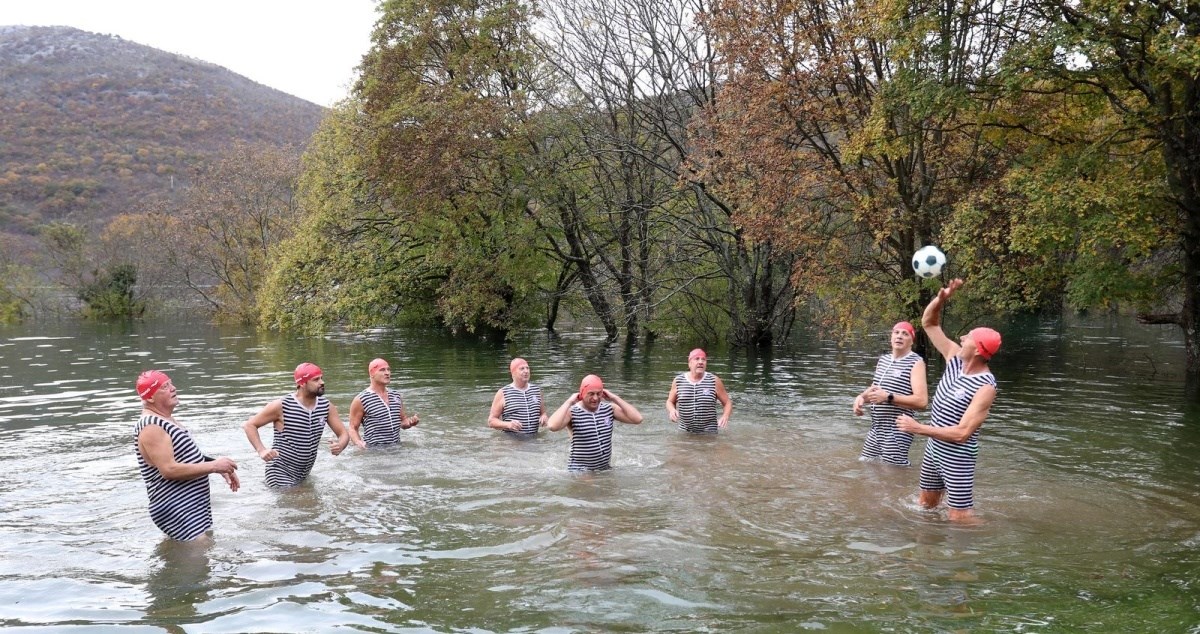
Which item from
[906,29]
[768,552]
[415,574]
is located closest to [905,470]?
[768,552]

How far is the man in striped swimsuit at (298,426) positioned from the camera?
10648mm

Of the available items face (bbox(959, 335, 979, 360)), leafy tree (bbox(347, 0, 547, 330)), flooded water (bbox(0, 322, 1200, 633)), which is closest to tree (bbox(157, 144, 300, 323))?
leafy tree (bbox(347, 0, 547, 330))

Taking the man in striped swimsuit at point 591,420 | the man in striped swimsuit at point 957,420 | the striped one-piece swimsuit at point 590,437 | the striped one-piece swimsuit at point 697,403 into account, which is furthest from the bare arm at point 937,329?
the striped one-piece swimsuit at point 697,403

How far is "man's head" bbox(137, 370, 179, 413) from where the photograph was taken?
8180mm

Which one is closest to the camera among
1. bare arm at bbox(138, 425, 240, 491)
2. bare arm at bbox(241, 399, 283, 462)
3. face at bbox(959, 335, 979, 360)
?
bare arm at bbox(138, 425, 240, 491)

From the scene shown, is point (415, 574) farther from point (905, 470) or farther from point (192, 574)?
point (905, 470)

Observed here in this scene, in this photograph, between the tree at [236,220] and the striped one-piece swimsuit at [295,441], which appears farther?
the tree at [236,220]

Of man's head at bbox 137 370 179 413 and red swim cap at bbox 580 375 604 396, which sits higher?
man's head at bbox 137 370 179 413

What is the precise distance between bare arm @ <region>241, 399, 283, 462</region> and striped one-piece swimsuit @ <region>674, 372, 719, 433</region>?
20.5 feet

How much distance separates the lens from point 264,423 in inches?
417

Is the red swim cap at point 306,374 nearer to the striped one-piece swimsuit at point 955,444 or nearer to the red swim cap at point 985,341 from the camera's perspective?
the striped one-piece swimsuit at point 955,444

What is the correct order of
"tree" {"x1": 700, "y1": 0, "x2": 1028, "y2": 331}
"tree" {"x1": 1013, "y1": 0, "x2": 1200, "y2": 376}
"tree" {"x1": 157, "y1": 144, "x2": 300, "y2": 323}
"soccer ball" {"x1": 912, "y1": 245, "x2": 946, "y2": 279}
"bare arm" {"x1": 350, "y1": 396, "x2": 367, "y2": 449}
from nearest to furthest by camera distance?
1. "soccer ball" {"x1": 912, "y1": 245, "x2": 946, "y2": 279}
2. "bare arm" {"x1": 350, "y1": 396, "x2": 367, "y2": 449}
3. "tree" {"x1": 1013, "y1": 0, "x2": 1200, "y2": 376}
4. "tree" {"x1": 700, "y1": 0, "x2": 1028, "y2": 331}
5. "tree" {"x1": 157, "y1": 144, "x2": 300, "y2": 323}

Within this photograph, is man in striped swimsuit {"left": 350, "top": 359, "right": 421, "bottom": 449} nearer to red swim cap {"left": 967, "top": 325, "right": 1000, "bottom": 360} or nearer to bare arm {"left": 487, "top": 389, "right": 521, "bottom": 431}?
bare arm {"left": 487, "top": 389, "right": 521, "bottom": 431}

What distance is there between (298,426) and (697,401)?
6.26 metres
